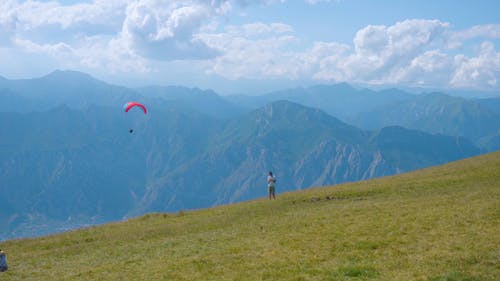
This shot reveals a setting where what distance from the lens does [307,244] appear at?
2597 centimetres

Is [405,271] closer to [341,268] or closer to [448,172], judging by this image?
[341,268]

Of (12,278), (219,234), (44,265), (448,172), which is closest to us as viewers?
(12,278)

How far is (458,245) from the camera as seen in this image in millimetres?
22031

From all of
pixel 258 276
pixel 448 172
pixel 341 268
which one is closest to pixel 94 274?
pixel 258 276

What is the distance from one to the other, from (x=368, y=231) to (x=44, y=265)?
2228 centimetres

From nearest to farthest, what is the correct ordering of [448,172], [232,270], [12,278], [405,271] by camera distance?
[405,271], [232,270], [12,278], [448,172]

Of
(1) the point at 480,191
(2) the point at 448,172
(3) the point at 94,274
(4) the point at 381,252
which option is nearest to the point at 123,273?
(3) the point at 94,274

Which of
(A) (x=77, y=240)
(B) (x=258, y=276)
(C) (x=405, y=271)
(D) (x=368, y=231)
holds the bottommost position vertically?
(C) (x=405, y=271)

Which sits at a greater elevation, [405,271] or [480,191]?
[480,191]

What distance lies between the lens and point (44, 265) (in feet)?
99.2

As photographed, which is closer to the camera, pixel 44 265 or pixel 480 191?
pixel 44 265

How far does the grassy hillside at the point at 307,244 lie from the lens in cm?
2036

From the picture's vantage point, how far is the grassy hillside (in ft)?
66.8

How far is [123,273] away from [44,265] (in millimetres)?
9464
